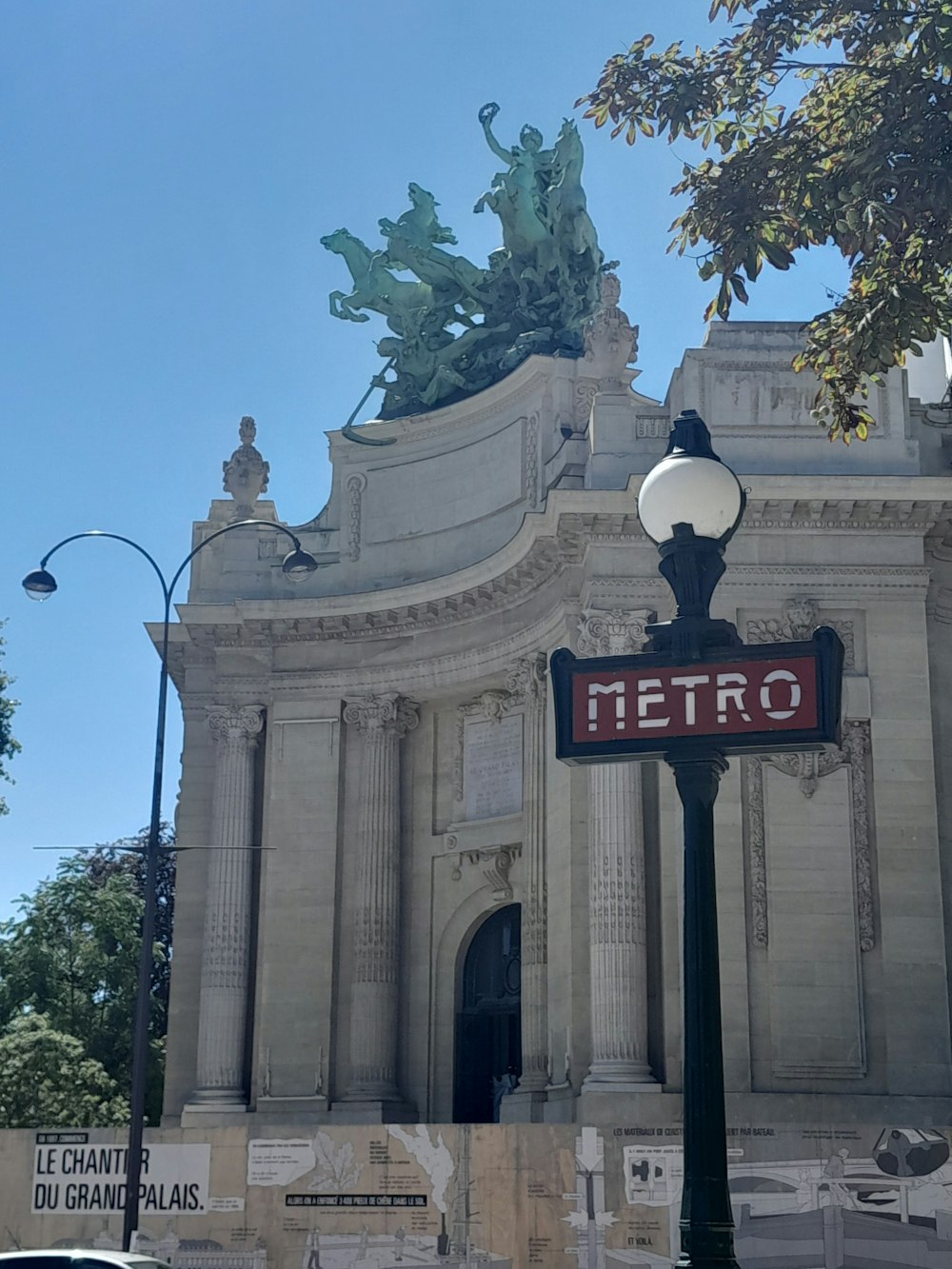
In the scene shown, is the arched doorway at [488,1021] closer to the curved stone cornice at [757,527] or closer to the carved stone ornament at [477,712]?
the carved stone ornament at [477,712]

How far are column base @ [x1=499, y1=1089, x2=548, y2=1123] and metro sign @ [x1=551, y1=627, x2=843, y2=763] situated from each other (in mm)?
23112

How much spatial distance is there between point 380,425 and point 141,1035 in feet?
67.6

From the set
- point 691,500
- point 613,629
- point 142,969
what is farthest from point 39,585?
point 691,500

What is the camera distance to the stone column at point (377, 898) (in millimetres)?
36531

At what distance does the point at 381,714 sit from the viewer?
38.7 metres

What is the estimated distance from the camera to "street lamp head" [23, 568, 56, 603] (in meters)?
25.3

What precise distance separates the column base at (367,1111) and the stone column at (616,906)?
6.92 metres

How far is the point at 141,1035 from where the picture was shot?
2272 centimetres

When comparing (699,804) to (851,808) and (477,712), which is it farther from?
(477,712)

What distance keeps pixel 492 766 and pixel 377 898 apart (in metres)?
3.72

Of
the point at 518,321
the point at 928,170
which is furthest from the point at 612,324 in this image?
the point at 928,170

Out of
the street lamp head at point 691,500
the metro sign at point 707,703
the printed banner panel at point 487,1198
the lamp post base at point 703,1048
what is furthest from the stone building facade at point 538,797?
the street lamp head at point 691,500

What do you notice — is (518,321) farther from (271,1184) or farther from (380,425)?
(271,1184)

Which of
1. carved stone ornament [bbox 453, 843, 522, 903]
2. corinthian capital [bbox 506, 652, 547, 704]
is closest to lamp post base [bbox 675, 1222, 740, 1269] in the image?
corinthian capital [bbox 506, 652, 547, 704]
